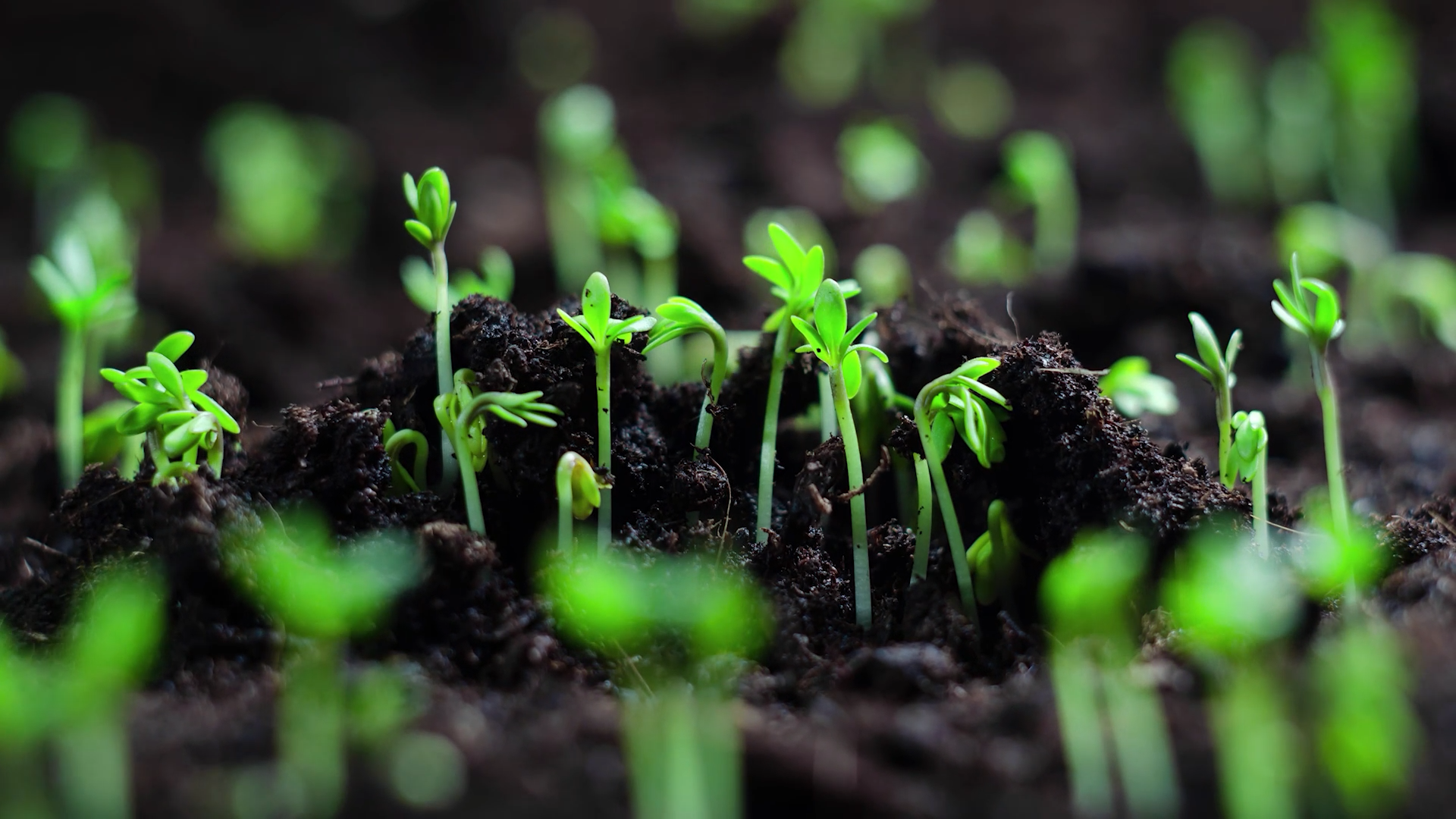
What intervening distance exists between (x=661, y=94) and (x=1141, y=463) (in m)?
2.92

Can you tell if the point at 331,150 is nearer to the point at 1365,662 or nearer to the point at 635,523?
the point at 635,523

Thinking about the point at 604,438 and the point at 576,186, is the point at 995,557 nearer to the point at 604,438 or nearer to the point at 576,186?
the point at 604,438

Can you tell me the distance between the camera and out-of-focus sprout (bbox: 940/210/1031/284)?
7.70ft

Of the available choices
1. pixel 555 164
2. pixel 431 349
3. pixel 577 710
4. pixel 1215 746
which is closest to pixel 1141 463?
pixel 1215 746

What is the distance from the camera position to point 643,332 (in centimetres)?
132

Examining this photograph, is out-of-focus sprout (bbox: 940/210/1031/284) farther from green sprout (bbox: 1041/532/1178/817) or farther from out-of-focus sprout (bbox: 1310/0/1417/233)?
green sprout (bbox: 1041/532/1178/817)

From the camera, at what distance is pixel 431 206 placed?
1256 millimetres

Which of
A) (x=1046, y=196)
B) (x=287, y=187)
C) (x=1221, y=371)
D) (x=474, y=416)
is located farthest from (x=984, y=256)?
(x=287, y=187)

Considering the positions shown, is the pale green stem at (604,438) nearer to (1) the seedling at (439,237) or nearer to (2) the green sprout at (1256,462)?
(1) the seedling at (439,237)

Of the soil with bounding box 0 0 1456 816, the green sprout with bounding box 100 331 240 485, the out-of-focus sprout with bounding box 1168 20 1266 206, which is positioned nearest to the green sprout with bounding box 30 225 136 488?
the soil with bounding box 0 0 1456 816

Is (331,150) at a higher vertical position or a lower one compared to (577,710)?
higher

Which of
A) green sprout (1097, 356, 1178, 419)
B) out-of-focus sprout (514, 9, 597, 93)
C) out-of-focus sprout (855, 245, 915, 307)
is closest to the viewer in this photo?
green sprout (1097, 356, 1178, 419)

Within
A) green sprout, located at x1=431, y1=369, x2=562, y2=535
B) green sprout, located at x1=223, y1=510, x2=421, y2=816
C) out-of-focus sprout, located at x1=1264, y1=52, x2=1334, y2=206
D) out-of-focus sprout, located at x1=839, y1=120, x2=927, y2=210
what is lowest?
green sprout, located at x1=223, y1=510, x2=421, y2=816

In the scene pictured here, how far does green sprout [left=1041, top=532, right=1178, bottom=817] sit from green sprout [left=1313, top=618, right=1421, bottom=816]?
0.41 ft
